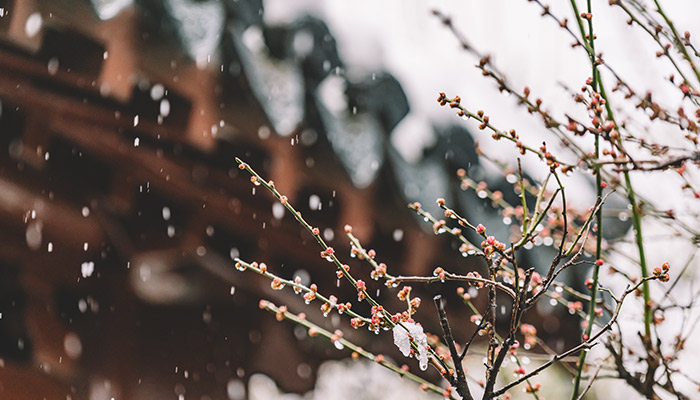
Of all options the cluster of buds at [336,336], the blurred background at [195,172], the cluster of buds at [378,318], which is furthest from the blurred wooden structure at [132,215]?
the cluster of buds at [378,318]

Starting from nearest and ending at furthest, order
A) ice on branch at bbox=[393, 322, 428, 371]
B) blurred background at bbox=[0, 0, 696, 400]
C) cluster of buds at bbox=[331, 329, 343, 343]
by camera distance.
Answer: ice on branch at bbox=[393, 322, 428, 371] → cluster of buds at bbox=[331, 329, 343, 343] → blurred background at bbox=[0, 0, 696, 400]

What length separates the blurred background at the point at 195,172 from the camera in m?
1.57

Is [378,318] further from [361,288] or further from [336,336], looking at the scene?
[336,336]

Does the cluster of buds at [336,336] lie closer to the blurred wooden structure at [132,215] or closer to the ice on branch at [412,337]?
the ice on branch at [412,337]

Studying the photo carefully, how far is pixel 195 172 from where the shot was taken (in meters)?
2.05

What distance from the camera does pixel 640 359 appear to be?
933mm

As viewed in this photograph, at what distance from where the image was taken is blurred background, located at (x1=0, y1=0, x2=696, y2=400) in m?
1.57

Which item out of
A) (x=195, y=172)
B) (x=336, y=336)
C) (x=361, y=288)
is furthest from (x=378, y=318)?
(x=195, y=172)

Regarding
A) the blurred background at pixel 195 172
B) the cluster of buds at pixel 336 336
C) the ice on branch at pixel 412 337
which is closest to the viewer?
the ice on branch at pixel 412 337

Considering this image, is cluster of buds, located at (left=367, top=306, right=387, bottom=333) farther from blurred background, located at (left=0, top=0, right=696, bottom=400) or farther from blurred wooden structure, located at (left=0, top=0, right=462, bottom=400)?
blurred wooden structure, located at (left=0, top=0, right=462, bottom=400)

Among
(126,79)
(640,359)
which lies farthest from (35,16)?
(640,359)

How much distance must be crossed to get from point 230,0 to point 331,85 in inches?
16.1

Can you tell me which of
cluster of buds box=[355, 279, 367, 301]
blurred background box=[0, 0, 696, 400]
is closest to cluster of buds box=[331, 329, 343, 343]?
cluster of buds box=[355, 279, 367, 301]

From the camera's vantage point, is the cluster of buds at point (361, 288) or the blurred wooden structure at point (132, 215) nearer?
the cluster of buds at point (361, 288)
